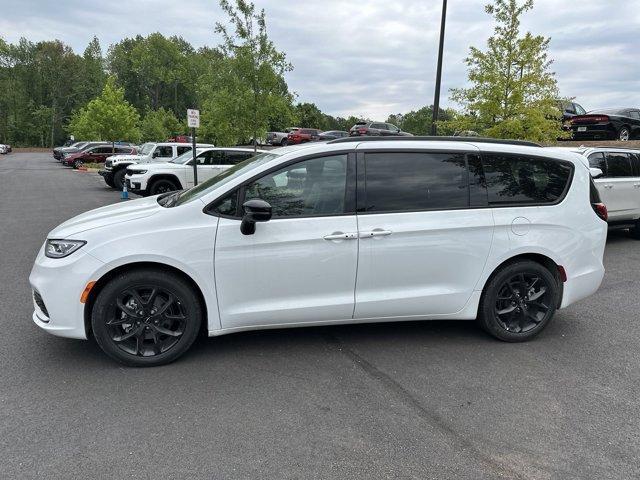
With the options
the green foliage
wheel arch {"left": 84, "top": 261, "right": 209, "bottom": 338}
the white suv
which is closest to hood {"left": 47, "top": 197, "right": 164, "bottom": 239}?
the white suv

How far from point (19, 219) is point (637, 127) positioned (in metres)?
20.1

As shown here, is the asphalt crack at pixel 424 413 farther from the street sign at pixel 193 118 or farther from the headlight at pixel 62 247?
the street sign at pixel 193 118

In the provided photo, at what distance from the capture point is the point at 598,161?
8844 millimetres

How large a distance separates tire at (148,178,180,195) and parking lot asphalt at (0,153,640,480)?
10.0m

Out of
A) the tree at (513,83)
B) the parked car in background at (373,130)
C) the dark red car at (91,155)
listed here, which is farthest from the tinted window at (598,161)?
the dark red car at (91,155)

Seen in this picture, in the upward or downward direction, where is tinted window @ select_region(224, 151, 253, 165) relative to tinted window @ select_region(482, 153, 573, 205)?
upward

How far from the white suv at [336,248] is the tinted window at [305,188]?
0.4 inches

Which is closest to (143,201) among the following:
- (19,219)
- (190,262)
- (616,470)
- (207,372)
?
(190,262)

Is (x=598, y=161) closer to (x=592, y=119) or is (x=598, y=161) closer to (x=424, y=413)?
(x=424, y=413)

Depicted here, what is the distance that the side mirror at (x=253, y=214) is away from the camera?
11.9ft

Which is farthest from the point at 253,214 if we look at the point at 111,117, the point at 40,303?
the point at 111,117

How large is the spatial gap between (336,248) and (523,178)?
74.2 inches

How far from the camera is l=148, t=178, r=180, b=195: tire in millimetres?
14516

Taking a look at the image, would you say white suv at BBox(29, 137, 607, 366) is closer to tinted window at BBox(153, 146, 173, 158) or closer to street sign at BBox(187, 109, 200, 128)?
street sign at BBox(187, 109, 200, 128)
